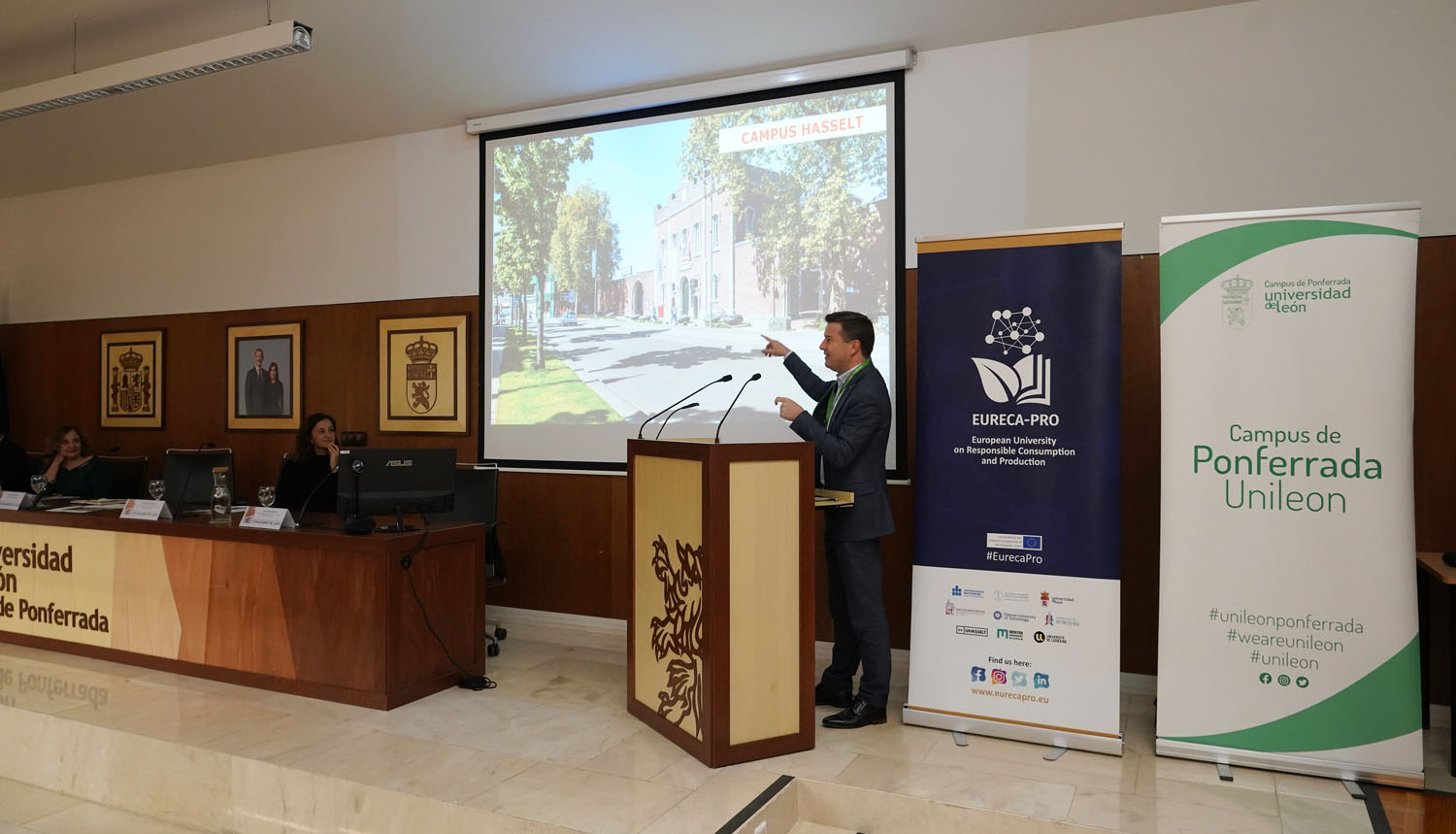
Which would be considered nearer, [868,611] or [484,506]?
[868,611]

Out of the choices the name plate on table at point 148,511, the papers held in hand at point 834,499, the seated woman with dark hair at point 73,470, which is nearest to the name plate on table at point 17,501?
the seated woman with dark hair at point 73,470

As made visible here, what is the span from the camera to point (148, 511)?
183 inches

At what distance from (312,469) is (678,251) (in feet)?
8.01

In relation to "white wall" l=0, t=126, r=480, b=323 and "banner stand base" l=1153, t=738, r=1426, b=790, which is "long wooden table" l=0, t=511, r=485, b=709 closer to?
"white wall" l=0, t=126, r=480, b=323

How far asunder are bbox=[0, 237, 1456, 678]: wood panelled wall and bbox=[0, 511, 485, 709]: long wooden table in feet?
3.29

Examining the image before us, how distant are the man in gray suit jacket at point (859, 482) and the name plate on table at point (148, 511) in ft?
10.6

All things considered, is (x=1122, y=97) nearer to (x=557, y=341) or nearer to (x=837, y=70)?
(x=837, y=70)

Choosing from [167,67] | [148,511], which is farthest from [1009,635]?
[167,67]

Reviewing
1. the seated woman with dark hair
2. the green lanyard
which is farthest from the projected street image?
the seated woman with dark hair

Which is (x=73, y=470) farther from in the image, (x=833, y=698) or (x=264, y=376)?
(x=833, y=698)

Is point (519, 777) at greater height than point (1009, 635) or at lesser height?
lesser

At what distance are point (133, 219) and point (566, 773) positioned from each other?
6.32m

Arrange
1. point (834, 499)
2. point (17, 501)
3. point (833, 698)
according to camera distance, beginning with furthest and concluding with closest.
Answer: point (17, 501) < point (833, 698) < point (834, 499)

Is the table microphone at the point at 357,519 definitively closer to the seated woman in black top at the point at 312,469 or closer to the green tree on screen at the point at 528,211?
the seated woman in black top at the point at 312,469
